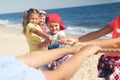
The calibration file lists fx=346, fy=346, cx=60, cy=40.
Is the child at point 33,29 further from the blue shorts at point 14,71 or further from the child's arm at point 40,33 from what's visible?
the blue shorts at point 14,71

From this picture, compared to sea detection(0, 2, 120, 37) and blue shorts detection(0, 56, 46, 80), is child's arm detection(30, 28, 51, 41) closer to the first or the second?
blue shorts detection(0, 56, 46, 80)

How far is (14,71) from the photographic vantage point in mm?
1646

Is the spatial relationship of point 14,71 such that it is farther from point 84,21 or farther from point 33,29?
point 84,21

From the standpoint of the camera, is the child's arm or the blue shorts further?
the child's arm

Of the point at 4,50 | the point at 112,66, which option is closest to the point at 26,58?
the point at 112,66

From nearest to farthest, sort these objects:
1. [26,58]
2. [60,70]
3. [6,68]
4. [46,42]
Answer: [6,68], [60,70], [26,58], [46,42]

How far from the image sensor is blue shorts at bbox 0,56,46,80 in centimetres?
164

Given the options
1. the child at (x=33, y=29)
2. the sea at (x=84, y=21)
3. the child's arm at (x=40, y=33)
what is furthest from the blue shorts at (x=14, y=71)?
the sea at (x=84, y=21)

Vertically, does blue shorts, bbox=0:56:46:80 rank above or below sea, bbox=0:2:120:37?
above

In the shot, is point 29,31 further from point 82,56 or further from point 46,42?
point 82,56

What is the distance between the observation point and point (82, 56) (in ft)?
6.55

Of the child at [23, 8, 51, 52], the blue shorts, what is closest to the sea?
the child at [23, 8, 51, 52]

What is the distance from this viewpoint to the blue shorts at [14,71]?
5.38ft

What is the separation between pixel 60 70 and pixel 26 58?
0.27 m
